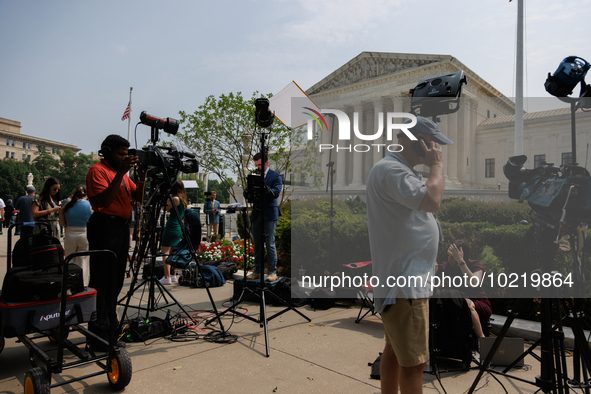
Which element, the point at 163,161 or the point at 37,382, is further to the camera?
the point at 163,161

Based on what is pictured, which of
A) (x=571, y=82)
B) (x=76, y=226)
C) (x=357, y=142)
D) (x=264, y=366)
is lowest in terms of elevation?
(x=264, y=366)

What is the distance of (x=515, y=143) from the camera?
3.56 m

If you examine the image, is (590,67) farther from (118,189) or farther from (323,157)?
(118,189)

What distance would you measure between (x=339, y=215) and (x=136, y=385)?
374 centimetres

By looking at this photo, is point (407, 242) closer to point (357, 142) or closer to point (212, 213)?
point (357, 142)

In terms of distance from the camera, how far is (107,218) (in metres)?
3.71

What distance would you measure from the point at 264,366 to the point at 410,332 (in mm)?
1965

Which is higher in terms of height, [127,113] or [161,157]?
[127,113]

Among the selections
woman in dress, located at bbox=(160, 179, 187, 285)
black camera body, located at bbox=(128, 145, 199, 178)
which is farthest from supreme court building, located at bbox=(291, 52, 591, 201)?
woman in dress, located at bbox=(160, 179, 187, 285)

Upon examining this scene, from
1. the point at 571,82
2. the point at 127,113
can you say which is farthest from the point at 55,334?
the point at 127,113

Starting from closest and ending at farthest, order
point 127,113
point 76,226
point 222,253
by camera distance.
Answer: point 76,226, point 222,253, point 127,113

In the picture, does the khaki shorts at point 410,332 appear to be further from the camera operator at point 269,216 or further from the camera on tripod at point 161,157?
the camera operator at point 269,216

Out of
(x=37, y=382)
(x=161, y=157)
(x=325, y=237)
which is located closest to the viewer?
(x=37, y=382)

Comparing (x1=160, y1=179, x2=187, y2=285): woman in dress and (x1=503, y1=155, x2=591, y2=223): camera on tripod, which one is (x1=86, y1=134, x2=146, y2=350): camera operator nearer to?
(x1=160, y1=179, x2=187, y2=285): woman in dress
